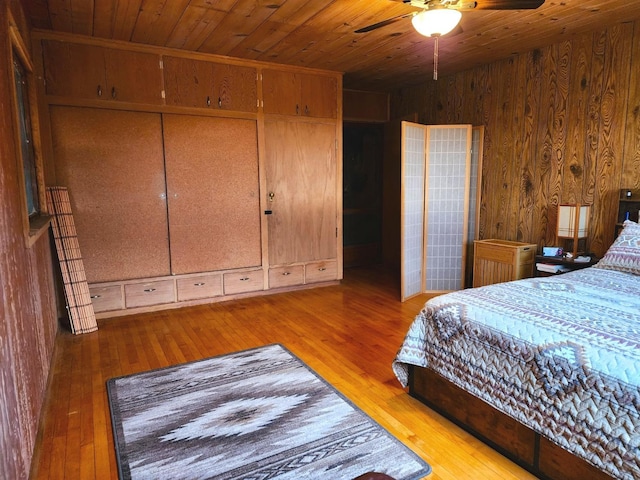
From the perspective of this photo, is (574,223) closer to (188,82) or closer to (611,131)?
(611,131)

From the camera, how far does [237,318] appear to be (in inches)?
151

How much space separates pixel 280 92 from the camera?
4516mm

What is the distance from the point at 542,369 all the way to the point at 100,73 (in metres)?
4.04

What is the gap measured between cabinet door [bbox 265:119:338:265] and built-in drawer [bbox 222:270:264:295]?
0.24 meters

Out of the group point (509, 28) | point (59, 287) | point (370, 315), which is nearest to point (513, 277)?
point (370, 315)

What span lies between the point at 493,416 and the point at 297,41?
10.9 feet

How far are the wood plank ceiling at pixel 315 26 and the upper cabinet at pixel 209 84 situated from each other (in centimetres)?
17

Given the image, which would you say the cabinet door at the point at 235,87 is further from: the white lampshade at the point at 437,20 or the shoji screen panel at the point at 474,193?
the shoji screen panel at the point at 474,193

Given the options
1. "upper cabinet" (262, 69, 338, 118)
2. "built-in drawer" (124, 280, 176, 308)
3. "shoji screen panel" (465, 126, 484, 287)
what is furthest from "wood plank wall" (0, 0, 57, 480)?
"shoji screen panel" (465, 126, 484, 287)

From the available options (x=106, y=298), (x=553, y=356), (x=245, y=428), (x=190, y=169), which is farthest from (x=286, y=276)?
(x=553, y=356)

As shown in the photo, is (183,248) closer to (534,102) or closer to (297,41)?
(297,41)

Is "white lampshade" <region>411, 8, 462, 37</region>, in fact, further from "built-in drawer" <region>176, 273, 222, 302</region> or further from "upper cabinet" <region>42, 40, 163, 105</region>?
"built-in drawer" <region>176, 273, 222, 302</region>

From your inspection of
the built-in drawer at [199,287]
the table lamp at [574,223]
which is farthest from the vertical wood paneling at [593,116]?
the built-in drawer at [199,287]

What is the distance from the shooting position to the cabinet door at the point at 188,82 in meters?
3.94
